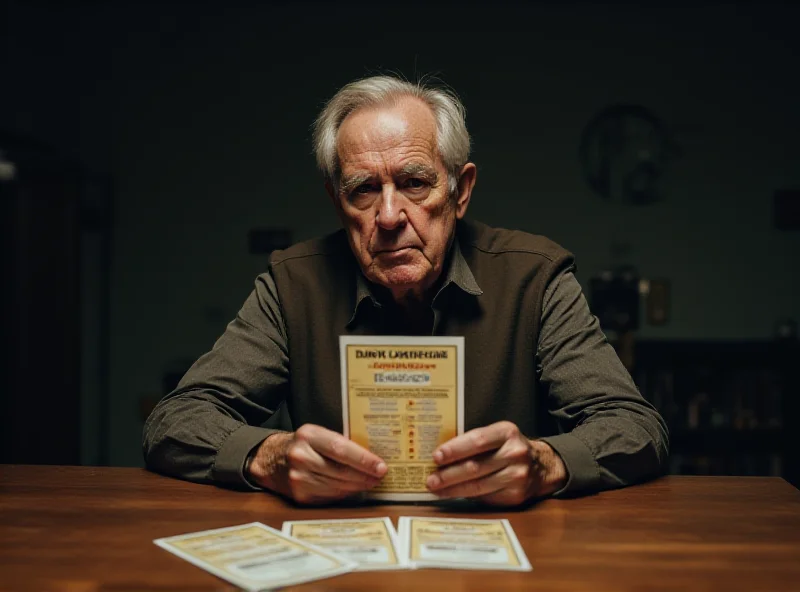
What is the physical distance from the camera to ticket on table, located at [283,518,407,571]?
3.15 ft

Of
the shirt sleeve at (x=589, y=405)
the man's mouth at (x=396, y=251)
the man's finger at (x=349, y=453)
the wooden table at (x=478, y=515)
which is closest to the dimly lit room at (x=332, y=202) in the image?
the man's mouth at (x=396, y=251)

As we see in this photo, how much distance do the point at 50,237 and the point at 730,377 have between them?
13.1 feet

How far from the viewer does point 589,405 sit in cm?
152

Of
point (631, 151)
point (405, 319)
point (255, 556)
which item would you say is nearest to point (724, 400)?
point (631, 151)

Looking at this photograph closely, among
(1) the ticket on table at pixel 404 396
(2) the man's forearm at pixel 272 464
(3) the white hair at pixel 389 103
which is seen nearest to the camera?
(1) the ticket on table at pixel 404 396

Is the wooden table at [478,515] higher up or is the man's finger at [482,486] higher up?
the man's finger at [482,486]

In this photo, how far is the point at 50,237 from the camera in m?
4.34

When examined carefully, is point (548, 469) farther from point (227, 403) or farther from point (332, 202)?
point (332, 202)

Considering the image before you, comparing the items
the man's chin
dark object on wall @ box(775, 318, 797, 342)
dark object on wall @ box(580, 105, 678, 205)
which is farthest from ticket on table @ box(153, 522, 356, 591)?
dark object on wall @ box(775, 318, 797, 342)

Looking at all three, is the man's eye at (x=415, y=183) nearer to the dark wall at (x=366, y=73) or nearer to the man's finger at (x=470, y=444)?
the man's finger at (x=470, y=444)

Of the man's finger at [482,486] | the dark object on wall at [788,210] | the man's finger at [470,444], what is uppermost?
the dark object on wall at [788,210]

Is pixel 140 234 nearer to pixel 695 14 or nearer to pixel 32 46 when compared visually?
pixel 32 46

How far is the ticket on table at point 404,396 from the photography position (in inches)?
45.6

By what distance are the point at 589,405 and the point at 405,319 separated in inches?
19.5
